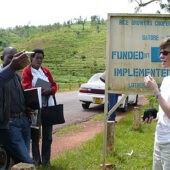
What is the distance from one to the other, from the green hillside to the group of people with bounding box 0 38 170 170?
141 feet

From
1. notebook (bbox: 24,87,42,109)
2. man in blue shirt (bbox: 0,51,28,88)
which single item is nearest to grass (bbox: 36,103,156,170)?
notebook (bbox: 24,87,42,109)

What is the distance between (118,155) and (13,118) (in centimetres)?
239

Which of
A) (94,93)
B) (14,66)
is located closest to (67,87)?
(94,93)

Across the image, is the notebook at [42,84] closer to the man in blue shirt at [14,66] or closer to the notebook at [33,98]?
the notebook at [33,98]

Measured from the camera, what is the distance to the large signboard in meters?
3.78

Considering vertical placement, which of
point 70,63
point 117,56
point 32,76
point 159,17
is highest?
point 159,17

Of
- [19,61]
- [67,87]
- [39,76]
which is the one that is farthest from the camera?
[67,87]

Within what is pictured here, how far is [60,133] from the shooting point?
6.98m

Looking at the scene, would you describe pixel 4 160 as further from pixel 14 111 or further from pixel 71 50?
pixel 71 50

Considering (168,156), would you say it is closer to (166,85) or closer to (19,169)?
(166,85)

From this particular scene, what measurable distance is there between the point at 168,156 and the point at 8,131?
69.4 inches

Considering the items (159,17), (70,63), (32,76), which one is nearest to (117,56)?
(159,17)

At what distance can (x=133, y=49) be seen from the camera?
381 centimetres

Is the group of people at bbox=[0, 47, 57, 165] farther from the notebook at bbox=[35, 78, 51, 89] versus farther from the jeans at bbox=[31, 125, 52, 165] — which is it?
the notebook at bbox=[35, 78, 51, 89]
